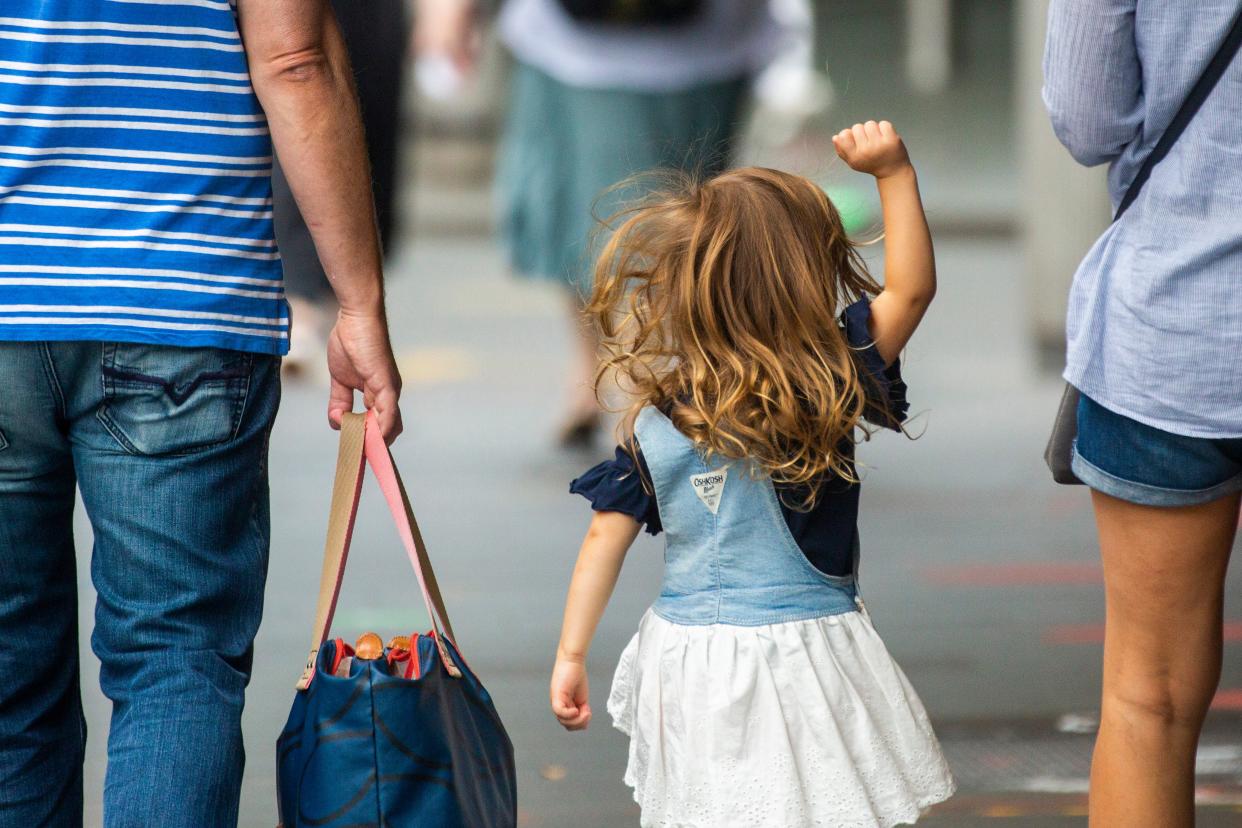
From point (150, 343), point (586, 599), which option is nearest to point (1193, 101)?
point (586, 599)

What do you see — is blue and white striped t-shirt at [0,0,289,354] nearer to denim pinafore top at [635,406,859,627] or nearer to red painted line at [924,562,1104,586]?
denim pinafore top at [635,406,859,627]

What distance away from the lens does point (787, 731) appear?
2721mm

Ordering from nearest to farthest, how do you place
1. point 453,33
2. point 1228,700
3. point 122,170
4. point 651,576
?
point 122,170 → point 1228,700 → point 651,576 → point 453,33

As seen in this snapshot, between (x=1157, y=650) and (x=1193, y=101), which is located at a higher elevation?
(x=1193, y=101)

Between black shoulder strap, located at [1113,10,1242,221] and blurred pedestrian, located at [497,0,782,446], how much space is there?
3.79 metres

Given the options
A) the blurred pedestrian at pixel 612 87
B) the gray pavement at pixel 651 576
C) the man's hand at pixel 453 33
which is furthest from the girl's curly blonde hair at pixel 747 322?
the man's hand at pixel 453 33

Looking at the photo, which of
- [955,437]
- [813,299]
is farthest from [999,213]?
[813,299]

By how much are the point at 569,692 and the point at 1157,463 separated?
891 millimetres

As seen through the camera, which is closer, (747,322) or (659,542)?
(747,322)

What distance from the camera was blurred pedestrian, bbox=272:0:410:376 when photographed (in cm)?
715

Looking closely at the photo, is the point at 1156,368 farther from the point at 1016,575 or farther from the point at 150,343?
the point at 1016,575

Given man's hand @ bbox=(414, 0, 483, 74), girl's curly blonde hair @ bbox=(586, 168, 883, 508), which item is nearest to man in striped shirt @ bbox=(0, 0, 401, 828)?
girl's curly blonde hair @ bbox=(586, 168, 883, 508)

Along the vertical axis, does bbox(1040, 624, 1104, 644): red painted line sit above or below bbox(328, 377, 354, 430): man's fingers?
below

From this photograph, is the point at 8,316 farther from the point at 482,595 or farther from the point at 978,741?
the point at 482,595
